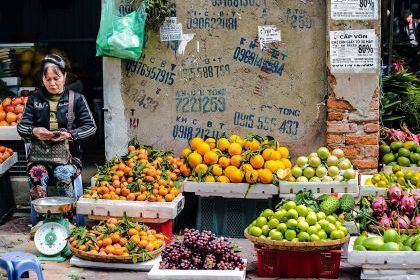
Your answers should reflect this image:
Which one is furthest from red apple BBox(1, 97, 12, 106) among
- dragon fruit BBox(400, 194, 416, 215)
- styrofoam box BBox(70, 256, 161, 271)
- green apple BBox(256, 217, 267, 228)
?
dragon fruit BBox(400, 194, 416, 215)

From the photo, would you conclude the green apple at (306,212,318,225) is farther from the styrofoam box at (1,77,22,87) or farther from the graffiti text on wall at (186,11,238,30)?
the styrofoam box at (1,77,22,87)

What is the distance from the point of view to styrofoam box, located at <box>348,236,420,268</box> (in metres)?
A: 6.80

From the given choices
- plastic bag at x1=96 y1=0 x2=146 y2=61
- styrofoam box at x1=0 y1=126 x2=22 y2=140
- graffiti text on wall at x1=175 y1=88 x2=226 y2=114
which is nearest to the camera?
plastic bag at x1=96 y1=0 x2=146 y2=61

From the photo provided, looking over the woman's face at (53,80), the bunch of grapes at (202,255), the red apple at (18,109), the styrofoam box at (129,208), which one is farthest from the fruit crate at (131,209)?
the red apple at (18,109)

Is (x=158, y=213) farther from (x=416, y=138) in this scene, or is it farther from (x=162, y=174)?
(x=416, y=138)

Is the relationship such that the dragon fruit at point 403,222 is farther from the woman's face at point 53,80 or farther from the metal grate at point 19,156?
the metal grate at point 19,156

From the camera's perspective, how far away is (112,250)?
738 cm

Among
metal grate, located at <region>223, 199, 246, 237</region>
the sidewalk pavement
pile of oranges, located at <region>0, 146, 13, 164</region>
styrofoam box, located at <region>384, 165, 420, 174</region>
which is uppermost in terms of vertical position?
pile of oranges, located at <region>0, 146, 13, 164</region>

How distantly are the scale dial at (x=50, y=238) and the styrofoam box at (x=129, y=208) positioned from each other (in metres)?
0.46

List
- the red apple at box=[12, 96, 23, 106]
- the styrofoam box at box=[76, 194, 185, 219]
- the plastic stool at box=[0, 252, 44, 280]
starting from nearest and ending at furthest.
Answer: the plastic stool at box=[0, 252, 44, 280] < the styrofoam box at box=[76, 194, 185, 219] < the red apple at box=[12, 96, 23, 106]

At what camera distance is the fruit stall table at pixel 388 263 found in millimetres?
6818

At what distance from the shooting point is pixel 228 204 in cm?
860

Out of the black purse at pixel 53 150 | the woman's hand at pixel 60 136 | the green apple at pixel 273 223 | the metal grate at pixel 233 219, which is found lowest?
the metal grate at pixel 233 219

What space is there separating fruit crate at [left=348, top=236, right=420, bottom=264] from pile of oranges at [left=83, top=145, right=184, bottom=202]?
213 cm
